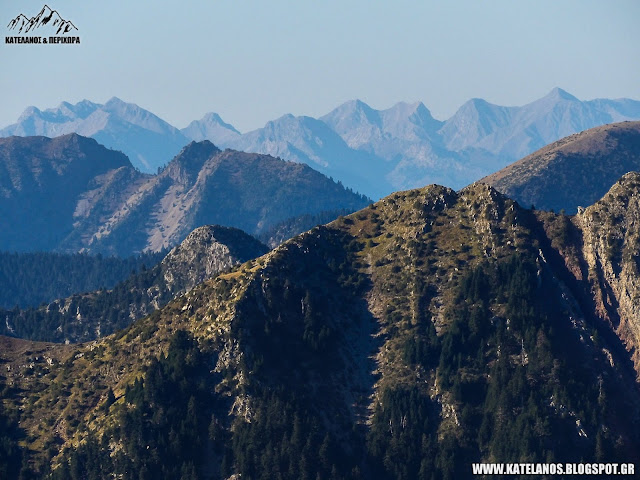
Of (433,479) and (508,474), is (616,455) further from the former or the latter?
(433,479)

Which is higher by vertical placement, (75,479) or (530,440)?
(530,440)

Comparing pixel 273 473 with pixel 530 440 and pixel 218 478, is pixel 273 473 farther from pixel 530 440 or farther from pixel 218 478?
pixel 530 440

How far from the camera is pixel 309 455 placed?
199625 mm

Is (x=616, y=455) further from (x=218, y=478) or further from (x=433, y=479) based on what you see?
(x=218, y=478)

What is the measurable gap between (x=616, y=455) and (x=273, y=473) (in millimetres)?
64193

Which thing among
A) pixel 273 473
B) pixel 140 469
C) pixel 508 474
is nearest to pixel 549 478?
pixel 508 474

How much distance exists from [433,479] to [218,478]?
40162 millimetres

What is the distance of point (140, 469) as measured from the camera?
19950 cm

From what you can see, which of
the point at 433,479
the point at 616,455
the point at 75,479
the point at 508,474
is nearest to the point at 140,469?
the point at 75,479

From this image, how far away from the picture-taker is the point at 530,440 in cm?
19962

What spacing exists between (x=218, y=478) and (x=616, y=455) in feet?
244

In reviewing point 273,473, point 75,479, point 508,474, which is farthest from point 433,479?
point 75,479

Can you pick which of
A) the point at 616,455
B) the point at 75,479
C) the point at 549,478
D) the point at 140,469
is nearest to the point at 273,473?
the point at 140,469

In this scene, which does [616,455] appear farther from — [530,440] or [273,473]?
[273,473]
